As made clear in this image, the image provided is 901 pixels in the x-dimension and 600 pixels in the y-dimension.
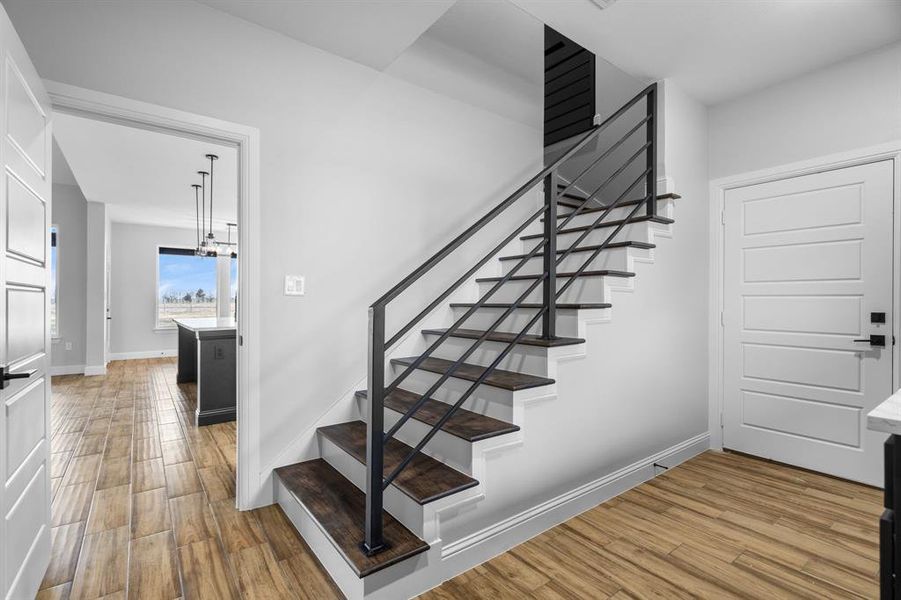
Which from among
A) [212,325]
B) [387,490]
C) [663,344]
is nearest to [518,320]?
[663,344]

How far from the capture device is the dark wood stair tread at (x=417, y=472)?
1757 millimetres

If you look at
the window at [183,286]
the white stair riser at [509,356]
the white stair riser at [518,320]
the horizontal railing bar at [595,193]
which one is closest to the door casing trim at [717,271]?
the horizontal railing bar at [595,193]

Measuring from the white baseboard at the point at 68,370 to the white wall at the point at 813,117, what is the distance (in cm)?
824

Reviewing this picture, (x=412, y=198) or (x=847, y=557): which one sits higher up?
(x=412, y=198)

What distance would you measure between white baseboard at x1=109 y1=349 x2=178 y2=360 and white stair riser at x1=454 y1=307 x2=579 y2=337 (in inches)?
297

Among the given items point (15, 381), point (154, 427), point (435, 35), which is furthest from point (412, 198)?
point (154, 427)

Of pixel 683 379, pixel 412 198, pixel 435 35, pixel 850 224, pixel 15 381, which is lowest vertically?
pixel 683 379

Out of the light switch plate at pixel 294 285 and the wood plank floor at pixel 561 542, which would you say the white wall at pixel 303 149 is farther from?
the wood plank floor at pixel 561 542

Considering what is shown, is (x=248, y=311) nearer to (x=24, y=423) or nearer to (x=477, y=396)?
(x=24, y=423)

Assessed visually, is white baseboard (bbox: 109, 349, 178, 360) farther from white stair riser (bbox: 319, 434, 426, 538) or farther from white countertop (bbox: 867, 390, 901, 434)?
white countertop (bbox: 867, 390, 901, 434)

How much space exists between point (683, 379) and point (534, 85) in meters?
2.50

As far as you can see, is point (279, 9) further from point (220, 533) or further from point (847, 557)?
point (847, 557)

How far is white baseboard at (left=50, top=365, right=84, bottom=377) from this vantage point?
628cm

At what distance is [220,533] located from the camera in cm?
211
